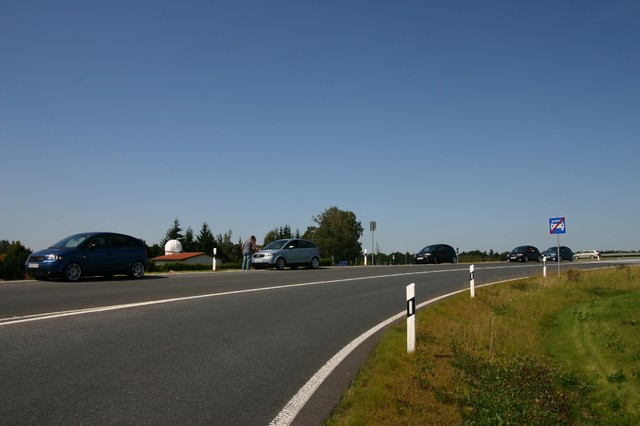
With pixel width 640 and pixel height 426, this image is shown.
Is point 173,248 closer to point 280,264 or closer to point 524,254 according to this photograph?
point 524,254

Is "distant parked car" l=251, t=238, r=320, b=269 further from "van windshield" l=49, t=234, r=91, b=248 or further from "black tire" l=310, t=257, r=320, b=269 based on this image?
"van windshield" l=49, t=234, r=91, b=248

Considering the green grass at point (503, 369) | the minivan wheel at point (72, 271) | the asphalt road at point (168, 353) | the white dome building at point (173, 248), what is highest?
the white dome building at point (173, 248)

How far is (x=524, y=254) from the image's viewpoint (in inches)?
1893

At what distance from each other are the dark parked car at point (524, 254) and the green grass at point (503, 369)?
109ft

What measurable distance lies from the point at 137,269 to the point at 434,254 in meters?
27.4

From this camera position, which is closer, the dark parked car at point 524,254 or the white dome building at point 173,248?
the dark parked car at point 524,254

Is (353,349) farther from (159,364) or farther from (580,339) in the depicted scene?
(580,339)

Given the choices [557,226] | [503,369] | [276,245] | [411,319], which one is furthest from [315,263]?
[503,369]

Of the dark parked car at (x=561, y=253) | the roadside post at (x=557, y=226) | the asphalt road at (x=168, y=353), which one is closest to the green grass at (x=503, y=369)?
the asphalt road at (x=168, y=353)

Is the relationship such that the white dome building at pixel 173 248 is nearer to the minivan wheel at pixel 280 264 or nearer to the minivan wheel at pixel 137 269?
the minivan wheel at pixel 280 264

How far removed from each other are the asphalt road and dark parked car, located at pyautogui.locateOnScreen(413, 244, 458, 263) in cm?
2842

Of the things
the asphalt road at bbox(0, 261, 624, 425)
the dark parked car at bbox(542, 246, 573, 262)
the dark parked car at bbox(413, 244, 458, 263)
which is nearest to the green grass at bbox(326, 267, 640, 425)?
the asphalt road at bbox(0, 261, 624, 425)

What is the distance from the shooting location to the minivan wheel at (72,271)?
16.3 m

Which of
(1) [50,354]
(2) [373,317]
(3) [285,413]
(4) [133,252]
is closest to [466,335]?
(2) [373,317]
